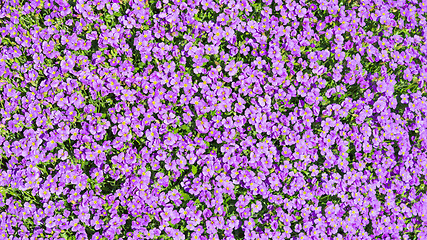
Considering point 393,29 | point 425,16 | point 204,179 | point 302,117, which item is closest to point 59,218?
point 204,179

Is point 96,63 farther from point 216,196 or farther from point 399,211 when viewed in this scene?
point 399,211

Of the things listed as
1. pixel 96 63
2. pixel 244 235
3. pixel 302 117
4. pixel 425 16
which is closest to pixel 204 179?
pixel 244 235

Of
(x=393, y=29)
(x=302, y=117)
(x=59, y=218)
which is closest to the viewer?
(x=59, y=218)

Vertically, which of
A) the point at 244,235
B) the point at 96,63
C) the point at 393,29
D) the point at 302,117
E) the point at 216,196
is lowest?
the point at 244,235

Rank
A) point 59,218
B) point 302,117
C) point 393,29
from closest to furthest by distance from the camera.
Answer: point 59,218, point 302,117, point 393,29

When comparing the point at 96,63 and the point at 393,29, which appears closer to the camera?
the point at 96,63

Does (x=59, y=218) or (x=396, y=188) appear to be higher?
(x=396, y=188)

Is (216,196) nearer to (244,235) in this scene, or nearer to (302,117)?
(244,235)
